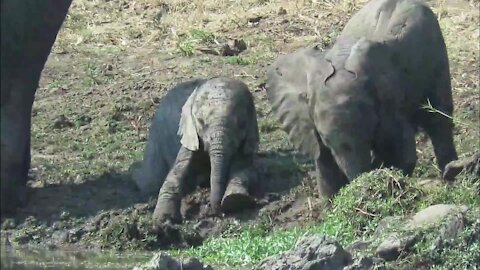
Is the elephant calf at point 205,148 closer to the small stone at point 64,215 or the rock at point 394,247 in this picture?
the small stone at point 64,215

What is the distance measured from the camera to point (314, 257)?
882 cm

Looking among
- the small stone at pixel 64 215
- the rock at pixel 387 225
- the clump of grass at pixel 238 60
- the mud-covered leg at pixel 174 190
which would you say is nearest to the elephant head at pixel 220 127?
the mud-covered leg at pixel 174 190

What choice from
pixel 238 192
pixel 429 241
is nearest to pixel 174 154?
pixel 238 192

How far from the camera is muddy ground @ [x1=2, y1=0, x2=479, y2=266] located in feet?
39.1

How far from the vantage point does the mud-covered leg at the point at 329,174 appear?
37.3 ft

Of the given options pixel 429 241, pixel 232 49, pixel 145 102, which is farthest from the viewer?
pixel 232 49

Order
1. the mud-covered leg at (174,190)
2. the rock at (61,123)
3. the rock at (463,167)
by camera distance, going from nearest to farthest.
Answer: the rock at (463,167)
the mud-covered leg at (174,190)
the rock at (61,123)

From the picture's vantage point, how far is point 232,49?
619 inches

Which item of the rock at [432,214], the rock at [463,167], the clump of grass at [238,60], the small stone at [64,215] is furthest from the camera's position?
the clump of grass at [238,60]

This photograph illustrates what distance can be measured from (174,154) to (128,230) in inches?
64.0

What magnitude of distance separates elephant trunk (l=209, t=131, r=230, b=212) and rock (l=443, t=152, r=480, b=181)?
1.72m

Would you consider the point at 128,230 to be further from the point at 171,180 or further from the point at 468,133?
the point at 468,133

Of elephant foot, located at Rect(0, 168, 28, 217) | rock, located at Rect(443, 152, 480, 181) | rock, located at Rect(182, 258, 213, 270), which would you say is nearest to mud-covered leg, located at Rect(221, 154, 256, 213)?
rock, located at Rect(443, 152, 480, 181)

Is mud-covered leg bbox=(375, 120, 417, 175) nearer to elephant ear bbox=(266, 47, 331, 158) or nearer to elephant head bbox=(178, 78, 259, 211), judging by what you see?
elephant ear bbox=(266, 47, 331, 158)
